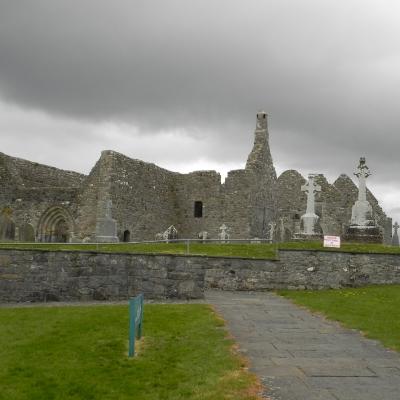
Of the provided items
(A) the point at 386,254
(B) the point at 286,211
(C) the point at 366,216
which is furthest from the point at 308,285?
(B) the point at 286,211

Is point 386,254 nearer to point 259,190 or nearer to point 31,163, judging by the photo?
point 259,190

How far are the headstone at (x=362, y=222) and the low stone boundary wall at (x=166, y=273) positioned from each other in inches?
197

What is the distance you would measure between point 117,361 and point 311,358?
119 inches

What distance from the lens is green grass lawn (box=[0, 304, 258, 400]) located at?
265 inches

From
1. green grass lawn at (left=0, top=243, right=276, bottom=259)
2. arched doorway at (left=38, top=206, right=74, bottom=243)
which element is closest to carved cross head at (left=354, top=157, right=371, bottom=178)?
green grass lawn at (left=0, top=243, right=276, bottom=259)

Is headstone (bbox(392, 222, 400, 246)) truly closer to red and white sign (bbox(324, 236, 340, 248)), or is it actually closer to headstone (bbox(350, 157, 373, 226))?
headstone (bbox(350, 157, 373, 226))

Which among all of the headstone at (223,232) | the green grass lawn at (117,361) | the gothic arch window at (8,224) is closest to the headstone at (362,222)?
the headstone at (223,232)

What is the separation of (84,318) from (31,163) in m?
25.4

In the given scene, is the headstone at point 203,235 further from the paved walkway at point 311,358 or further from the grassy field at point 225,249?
the paved walkway at point 311,358

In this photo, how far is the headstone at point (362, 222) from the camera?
78.7 ft

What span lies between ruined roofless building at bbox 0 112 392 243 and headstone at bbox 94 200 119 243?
0.27 feet

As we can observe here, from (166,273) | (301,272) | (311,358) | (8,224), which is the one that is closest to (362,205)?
(301,272)

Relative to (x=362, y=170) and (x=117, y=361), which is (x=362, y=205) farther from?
(x=117, y=361)

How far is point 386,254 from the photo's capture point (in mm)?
18969
